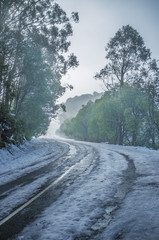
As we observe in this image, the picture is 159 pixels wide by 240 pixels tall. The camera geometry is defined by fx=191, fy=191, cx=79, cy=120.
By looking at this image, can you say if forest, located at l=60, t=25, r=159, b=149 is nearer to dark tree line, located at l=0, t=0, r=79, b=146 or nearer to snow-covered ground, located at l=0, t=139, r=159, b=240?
dark tree line, located at l=0, t=0, r=79, b=146

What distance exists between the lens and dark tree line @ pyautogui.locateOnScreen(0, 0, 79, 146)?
15062 millimetres

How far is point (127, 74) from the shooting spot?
28.0 metres

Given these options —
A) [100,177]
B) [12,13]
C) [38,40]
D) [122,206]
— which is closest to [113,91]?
[38,40]

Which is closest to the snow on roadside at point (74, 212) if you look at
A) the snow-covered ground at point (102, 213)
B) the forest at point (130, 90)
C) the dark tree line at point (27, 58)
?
the snow-covered ground at point (102, 213)

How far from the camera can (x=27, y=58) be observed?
56.5 feet

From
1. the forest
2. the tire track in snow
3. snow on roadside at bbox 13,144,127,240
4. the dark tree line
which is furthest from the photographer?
the forest

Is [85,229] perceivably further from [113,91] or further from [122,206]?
[113,91]

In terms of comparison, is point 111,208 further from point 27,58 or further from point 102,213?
point 27,58

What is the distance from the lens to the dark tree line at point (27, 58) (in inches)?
593

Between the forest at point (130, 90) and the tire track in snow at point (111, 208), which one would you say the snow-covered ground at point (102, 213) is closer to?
the tire track in snow at point (111, 208)

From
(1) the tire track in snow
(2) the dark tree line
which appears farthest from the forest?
(1) the tire track in snow

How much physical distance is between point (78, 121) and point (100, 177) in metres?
46.6

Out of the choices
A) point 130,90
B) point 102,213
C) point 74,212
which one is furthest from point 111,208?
point 130,90

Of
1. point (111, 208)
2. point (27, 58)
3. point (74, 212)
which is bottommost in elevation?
point (74, 212)
